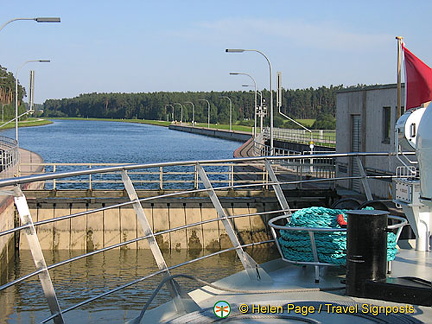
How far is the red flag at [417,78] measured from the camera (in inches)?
371

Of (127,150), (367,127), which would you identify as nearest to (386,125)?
(367,127)

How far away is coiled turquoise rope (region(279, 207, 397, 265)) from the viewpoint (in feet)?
20.0

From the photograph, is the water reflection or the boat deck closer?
the boat deck

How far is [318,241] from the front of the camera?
A: 615 cm

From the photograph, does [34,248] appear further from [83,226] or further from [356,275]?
[83,226]

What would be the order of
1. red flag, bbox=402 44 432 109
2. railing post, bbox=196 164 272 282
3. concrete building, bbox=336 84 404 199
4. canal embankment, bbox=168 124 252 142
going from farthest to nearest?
canal embankment, bbox=168 124 252 142, concrete building, bbox=336 84 404 199, red flag, bbox=402 44 432 109, railing post, bbox=196 164 272 282

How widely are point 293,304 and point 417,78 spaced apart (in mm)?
5562

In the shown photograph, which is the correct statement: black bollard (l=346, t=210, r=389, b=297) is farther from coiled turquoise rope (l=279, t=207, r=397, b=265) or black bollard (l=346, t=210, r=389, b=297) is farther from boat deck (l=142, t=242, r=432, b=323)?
coiled turquoise rope (l=279, t=207, r=397, b=265)

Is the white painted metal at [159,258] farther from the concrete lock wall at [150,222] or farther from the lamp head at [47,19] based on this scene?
the concrete lock wall at [150,222]

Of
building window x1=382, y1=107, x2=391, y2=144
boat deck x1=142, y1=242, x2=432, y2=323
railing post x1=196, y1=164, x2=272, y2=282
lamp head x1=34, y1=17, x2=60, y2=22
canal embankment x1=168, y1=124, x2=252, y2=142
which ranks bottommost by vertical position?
canal embankment x1=168, y1=124, x2=252, y2=142

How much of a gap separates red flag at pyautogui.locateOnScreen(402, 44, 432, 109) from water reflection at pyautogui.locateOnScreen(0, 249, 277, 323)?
23.8ft

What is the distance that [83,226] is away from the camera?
2803cm

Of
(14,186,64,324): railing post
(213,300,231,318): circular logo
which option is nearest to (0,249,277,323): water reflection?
(213,300,231,318): circular logo

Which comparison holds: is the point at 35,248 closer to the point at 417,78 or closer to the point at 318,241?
the point at 318,241
